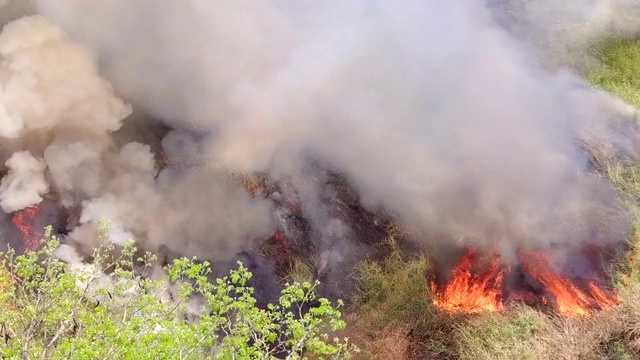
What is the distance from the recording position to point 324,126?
54.3ft

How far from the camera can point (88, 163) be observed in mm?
16516

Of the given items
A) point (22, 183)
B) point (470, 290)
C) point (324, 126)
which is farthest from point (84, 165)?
point (470, 290)

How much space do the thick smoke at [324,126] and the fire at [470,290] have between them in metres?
0.78

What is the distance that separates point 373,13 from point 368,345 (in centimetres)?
1135

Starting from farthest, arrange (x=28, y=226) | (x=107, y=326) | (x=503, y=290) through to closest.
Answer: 1. (x=28, y=226)
2. (x=503, y=290)
3. (x=107, y=326)

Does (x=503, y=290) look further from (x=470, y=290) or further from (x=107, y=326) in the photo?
(x=107, y=326)

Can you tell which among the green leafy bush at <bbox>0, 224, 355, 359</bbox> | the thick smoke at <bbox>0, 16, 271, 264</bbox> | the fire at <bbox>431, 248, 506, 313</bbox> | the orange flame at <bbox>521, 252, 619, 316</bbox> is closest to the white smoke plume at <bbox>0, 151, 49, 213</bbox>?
the thick smoke at <bbox>0, 16, 271, 264</bbox>

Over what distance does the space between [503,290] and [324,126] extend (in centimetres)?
729

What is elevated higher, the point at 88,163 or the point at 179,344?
the point at 179,344

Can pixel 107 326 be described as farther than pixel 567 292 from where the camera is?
No

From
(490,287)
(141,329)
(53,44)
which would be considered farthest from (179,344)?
(53,44)

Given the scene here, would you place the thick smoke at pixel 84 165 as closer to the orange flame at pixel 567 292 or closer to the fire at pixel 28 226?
the fire at pixel 28 226

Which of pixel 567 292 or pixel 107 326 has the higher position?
pixel 567 292

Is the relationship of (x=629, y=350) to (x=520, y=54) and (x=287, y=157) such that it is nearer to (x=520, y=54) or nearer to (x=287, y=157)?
(x=287, y=157)
